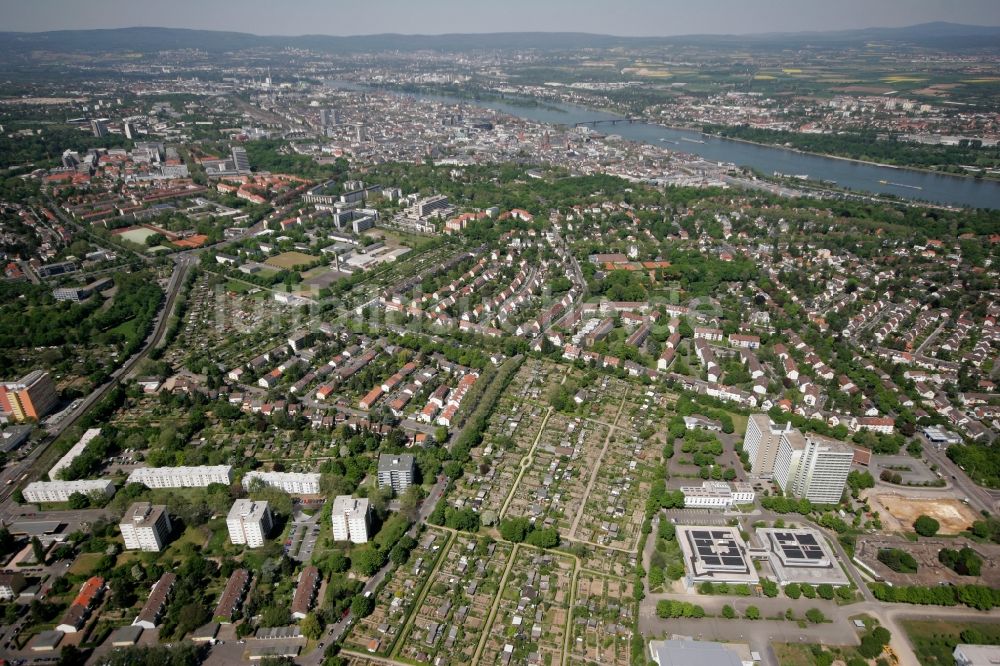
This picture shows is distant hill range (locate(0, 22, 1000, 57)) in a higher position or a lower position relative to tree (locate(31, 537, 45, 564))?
higher

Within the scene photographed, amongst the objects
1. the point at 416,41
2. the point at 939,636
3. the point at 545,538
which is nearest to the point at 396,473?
the point at 545,538

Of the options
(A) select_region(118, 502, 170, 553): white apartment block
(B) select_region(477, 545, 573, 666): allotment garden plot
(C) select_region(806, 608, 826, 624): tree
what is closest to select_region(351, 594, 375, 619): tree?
(B) select_region(477, 545, 573, 666): allotment garden plot

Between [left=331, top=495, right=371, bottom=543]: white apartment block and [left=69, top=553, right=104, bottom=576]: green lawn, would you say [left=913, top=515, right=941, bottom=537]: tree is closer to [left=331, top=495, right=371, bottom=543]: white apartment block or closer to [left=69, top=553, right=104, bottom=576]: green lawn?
[left=331, top=495, right=371, bottom=543]: white apartment block

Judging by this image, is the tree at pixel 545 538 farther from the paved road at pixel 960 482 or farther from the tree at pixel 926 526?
the paved road at pixel 960 482

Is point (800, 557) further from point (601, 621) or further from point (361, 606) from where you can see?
point (361, 606)

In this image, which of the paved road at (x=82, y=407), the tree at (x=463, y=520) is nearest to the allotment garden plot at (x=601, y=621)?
the tree at (x=463, y=520)

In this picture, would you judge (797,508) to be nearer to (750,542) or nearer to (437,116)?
(750,542)
